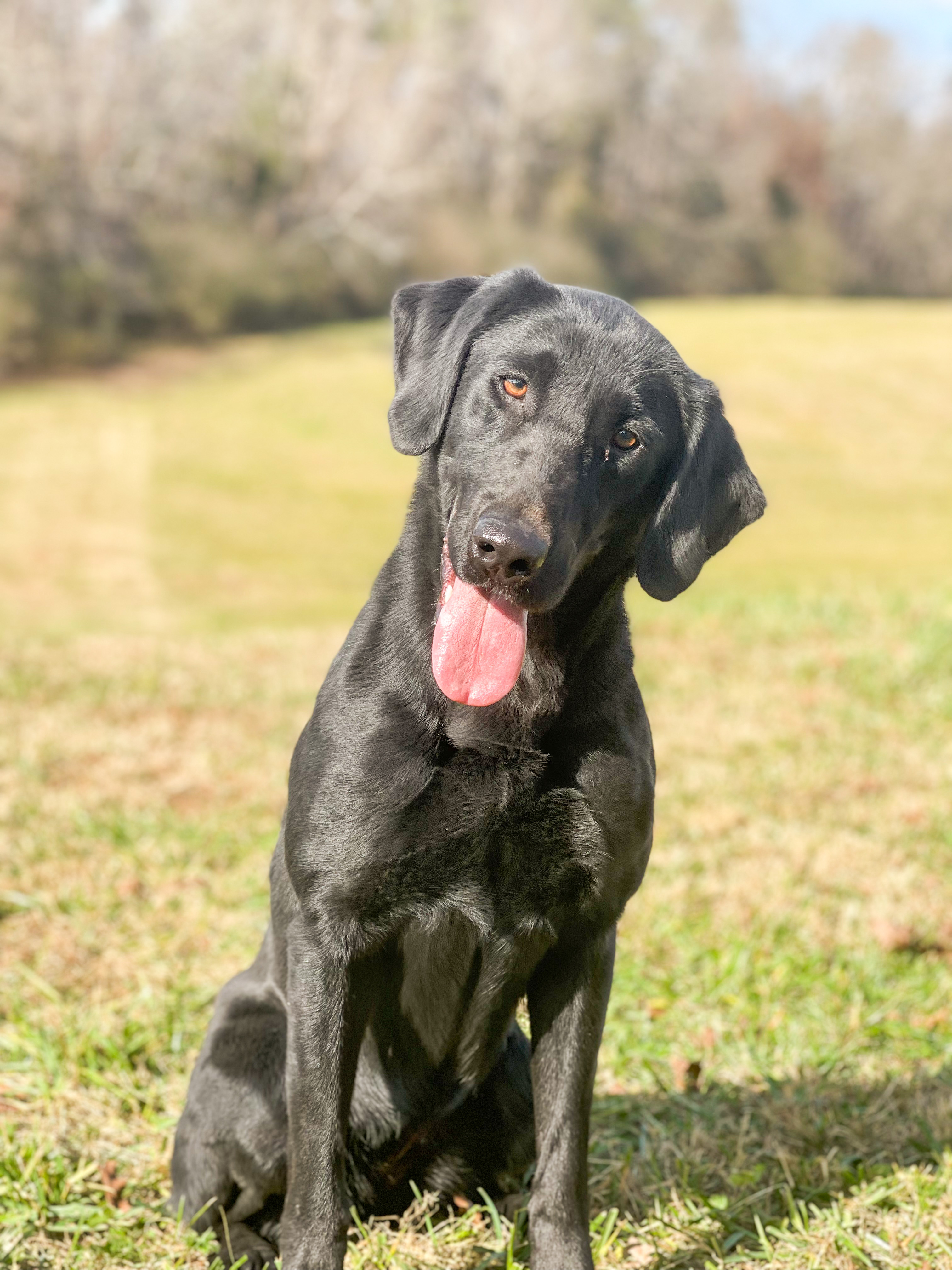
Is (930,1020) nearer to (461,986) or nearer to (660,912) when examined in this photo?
(660,912)

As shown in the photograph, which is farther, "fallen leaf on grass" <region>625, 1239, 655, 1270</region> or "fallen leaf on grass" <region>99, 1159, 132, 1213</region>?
"fallen leaf on grass" <region>99, 1159, 132, 1213</region>

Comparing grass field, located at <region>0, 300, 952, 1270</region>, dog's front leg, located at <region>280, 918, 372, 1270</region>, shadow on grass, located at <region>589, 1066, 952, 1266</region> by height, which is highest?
dog's front leg, located at <region>280, 918, 372, 1270</region>

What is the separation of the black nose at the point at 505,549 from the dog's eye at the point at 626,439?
0.32 m

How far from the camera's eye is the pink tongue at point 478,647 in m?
1.94

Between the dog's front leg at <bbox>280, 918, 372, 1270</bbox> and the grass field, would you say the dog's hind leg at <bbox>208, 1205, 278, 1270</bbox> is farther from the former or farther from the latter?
the dog's front leg at <bbox>280, 918, 372, 1270</bbox>

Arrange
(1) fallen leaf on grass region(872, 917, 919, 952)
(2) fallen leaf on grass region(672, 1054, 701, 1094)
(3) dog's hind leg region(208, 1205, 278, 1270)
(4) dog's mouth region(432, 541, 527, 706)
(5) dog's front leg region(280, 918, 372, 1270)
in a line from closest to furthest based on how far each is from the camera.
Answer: (4) dog's mouth region(432, 541, 527, 706), (5) dog's front leg region(280, 918, 372, 1270), (3) dog's hind leg region(208, 1205, 278, 1270), (2) fallen leaf on grass region(672, 1054, 701, 1094), (1) fallen leaf on grass region(872, 917, 919, 952)

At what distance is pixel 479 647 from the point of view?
1961 mm

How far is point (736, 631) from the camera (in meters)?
7.86

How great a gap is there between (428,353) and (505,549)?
0.54 meters

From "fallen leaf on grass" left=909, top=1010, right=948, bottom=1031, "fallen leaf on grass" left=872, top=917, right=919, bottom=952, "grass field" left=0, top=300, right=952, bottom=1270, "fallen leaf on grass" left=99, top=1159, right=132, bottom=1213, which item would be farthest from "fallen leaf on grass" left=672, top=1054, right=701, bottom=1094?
"fallen leaf on grass" left=99, top=1159, right=132, bottom=1213

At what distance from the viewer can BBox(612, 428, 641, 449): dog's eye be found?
208 cm

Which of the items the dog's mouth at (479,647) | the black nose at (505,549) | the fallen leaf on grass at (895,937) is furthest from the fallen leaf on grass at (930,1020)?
the black nose at (505,549)

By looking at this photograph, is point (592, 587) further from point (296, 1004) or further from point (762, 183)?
point (762, 183)

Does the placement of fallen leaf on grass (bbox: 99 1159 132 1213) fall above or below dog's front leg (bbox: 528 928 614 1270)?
below
